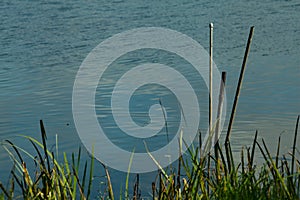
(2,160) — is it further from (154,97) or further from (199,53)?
(199,53)

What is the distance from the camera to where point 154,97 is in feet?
16.0

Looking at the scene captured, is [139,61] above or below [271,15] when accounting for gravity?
below

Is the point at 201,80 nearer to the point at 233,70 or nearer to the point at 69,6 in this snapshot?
the point at 233,70

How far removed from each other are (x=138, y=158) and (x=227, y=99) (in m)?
1.17

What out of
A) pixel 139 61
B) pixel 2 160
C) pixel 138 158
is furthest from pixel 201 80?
pixel 2 160

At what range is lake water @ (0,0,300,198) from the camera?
436cm

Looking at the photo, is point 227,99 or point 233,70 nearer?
point 227,99

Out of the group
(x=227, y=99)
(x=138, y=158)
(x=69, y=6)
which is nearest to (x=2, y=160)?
(x=138, y=158)

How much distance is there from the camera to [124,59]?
6.16 m

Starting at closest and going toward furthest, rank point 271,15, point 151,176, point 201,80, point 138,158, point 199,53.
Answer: point 151,176 → point 138,158 → point 201,80 → point 199,53 → point 271,15

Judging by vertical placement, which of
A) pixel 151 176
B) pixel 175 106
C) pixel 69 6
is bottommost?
pixel 151 176

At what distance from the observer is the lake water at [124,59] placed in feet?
14.3

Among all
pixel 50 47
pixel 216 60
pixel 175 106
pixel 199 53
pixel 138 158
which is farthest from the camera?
pixel 50 47

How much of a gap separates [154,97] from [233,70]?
0.91m
